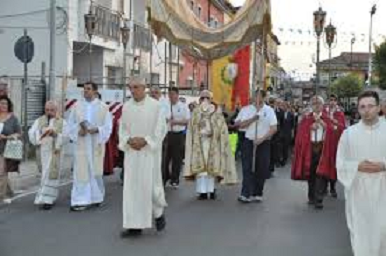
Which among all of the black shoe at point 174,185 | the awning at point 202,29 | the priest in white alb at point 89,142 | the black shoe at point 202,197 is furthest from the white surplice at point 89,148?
the awning at point 202,29

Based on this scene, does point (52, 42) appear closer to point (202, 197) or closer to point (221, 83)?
point (202, 197)

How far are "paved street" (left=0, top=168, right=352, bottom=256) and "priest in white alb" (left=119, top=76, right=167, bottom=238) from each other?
27 centimetres

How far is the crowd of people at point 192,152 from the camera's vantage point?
274 inches

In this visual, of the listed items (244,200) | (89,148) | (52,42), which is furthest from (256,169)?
(52,42)

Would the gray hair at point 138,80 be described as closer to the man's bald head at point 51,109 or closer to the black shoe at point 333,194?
the man's bald head at point 51,109

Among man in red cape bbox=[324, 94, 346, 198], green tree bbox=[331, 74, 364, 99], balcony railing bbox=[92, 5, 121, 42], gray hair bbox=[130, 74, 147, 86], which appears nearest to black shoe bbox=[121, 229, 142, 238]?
gray hair bbox=[130, 74, 147, 86]

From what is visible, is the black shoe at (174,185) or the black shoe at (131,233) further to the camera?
the black shoe at (174,185)

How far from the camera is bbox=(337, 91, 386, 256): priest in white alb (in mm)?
6887

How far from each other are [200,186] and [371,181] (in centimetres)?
662

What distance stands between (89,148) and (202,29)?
21.4 ft

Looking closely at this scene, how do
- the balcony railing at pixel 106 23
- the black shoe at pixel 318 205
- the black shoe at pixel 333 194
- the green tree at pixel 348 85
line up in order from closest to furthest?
the black shoe at pixel 318 205, the black shoe at pixel 333 194, the balcony railing at pixel 106 23, the green tree at pixel 348 85

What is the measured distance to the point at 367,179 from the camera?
6.95m

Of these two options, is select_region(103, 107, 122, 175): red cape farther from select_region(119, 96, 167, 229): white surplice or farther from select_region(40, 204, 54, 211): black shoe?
select_region(119, 96, 167, 229): white surplice

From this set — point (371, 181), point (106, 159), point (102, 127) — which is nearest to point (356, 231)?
point (371, 181)
